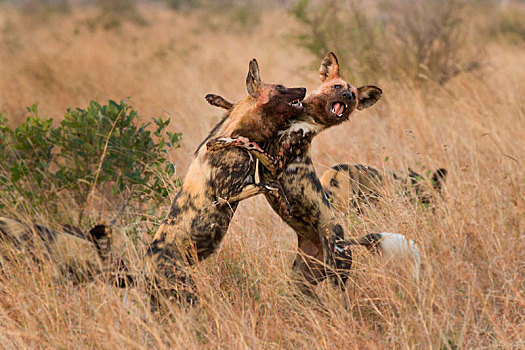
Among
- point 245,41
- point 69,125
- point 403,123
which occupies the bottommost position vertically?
point 403,123

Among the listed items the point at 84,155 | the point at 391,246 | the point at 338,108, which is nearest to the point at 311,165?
the point at 338,108

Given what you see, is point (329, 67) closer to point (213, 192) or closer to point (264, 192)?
point (264, 192)

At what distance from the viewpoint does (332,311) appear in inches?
123

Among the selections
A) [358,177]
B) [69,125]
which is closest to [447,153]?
[358,177]

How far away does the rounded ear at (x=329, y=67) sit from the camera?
326 cm

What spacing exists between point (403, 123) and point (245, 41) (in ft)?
28.2

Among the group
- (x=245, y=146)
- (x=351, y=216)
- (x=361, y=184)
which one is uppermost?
(x=245, y=146)

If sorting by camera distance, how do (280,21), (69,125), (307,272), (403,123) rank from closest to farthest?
(307,272)
(69,125)
(403,123)
(280,21)

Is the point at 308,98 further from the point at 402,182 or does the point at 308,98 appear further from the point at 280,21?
the point at 280,21

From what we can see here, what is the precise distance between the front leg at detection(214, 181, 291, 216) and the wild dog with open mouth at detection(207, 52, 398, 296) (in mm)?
73

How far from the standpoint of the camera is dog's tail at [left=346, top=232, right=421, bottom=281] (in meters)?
3.44

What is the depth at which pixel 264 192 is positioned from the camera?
2873 mm

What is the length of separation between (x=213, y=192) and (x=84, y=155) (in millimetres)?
2648

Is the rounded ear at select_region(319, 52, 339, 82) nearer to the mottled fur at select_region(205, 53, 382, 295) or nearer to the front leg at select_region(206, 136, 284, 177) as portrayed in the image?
the mottled fur at select_region(205, 53, 382, 295)
